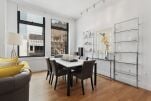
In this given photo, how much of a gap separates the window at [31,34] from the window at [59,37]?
555mm

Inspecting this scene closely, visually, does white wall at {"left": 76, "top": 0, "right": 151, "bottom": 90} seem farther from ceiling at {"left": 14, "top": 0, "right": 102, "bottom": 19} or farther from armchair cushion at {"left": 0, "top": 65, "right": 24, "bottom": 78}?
armchair cushion at {"left": 0, "top": 65, "right": 24, "bottom": 78}

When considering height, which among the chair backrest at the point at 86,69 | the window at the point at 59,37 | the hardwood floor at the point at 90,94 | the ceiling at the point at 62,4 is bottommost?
the hardwood floor at the point at 90,94

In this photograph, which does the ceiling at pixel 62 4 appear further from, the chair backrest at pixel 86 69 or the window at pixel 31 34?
the chair backrest at pixel 86 69

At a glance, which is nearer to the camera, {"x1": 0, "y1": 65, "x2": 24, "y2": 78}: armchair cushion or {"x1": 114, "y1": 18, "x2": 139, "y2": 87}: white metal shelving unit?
{"x1": 0, "y1": 65, "x2": 24, "y2": 78}: armchair cushion

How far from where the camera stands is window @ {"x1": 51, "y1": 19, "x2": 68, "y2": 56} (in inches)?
227

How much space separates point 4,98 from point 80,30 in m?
5.15

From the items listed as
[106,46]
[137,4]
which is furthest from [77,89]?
[137,4]

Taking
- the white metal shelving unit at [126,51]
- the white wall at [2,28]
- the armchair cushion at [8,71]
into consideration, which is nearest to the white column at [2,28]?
the white wall at [2,28]

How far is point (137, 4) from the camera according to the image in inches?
128

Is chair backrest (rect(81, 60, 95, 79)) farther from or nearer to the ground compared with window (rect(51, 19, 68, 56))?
nearer to the ground

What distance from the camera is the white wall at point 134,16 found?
3.02 meters

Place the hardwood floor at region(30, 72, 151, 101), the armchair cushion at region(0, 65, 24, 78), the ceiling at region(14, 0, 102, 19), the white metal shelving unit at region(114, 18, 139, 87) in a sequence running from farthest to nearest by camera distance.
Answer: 1. the ceiling at region(14, 0, 102, 19)
2. the white metal shelving unit at region(114, 18, 139, 87)
3. the hardwood floor at region(30, 72, 151, 101)
4. the armchair cushion at region(0, 65, 24, 78)

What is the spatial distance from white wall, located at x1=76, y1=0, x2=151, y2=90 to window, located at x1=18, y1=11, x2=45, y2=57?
2.55 meters

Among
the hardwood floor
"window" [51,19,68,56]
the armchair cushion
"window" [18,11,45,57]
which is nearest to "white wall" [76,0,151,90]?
the hardwood floor
